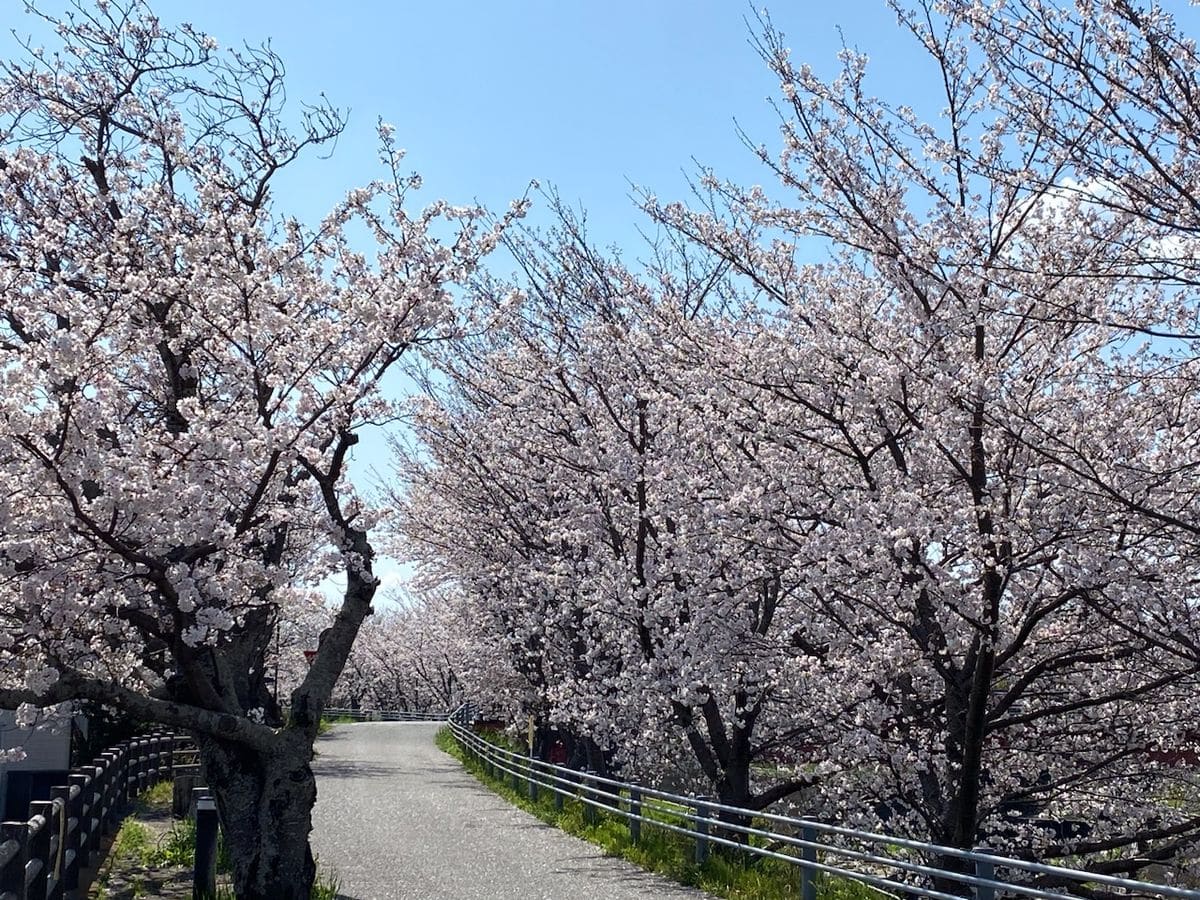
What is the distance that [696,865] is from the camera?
45.1 feet

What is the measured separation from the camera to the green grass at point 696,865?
40.0ft

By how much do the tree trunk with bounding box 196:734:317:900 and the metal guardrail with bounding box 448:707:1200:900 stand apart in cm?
423

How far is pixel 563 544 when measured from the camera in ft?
67.4

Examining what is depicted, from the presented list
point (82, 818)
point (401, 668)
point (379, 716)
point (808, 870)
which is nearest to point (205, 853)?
point (82, 818)

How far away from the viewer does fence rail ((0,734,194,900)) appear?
733 cm

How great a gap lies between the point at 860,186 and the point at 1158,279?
374cm

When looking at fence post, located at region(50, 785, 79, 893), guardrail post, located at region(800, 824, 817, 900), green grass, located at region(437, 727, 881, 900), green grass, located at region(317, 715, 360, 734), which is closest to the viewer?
fence post, located at region(50, 785, 79, 893)

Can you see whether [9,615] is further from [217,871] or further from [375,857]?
[375,857]

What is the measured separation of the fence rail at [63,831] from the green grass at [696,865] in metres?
6.36

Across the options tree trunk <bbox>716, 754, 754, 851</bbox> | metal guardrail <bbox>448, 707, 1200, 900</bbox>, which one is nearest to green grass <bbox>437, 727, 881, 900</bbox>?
metal guardrail <bbox>448, 707, 1200, 900</bbox>

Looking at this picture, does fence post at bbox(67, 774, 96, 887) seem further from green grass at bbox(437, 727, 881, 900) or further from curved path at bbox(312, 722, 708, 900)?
green grass at bbox(437, 727, 881, 900)

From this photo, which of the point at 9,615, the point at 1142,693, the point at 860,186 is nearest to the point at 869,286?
Result: the point at 860,186

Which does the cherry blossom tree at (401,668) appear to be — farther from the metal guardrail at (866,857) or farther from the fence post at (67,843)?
the fence post at (67,843)

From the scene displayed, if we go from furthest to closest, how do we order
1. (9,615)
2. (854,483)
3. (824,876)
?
(824,876)
(854,483)
(9,615)
